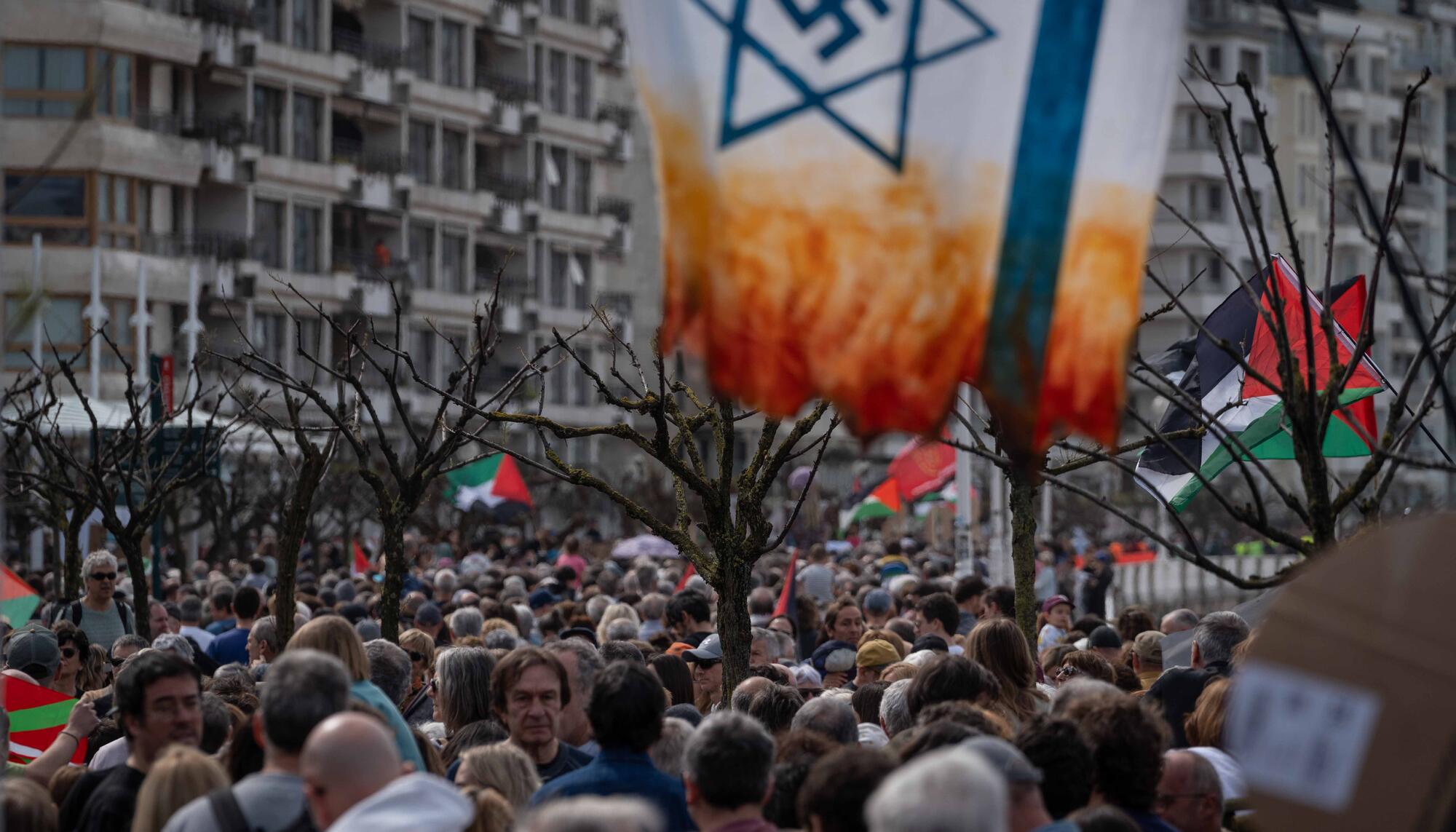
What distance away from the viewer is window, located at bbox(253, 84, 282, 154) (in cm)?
5741

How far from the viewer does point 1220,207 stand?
85438mm

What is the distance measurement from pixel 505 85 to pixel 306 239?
1048 cm

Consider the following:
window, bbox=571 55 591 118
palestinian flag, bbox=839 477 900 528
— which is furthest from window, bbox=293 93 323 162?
palestinian flag, bbox=839 477 900 528

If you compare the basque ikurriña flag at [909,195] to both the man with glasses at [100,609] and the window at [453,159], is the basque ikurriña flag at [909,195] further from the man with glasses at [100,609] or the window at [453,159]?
the window at [453,159]

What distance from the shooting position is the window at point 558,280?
71562mm

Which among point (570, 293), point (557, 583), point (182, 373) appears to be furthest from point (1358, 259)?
point (557, 583)

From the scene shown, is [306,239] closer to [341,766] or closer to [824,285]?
[824,285]

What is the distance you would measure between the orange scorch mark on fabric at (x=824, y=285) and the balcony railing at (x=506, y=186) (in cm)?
6222

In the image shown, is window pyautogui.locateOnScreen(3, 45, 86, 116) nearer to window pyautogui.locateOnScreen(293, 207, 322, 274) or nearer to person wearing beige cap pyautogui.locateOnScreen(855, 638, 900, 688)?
window pyautogui.locateOnScreen(293, 207, 322, 274)

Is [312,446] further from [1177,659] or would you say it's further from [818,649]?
[1177,659]

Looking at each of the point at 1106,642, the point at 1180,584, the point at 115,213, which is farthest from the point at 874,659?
the point at 115,213

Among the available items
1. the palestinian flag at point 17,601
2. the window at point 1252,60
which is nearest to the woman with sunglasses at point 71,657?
the palestinian flag at point 17,601

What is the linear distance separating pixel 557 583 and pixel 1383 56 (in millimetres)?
85919

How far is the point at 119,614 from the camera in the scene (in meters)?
14.8
